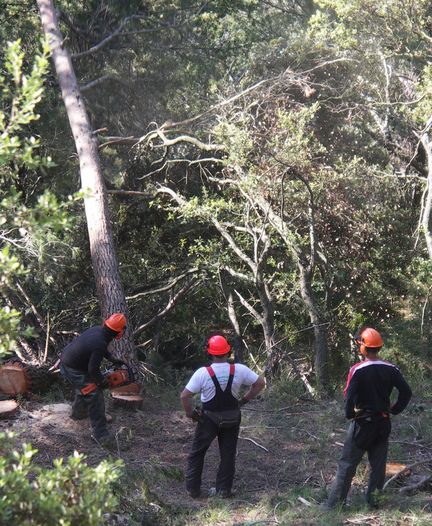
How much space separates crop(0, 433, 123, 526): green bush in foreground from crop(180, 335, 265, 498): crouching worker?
10.9 feet

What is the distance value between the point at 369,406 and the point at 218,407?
61.8 inches

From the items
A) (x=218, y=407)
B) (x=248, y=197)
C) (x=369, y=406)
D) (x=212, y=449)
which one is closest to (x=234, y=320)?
(x=248, y=197)

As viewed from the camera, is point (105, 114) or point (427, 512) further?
point (105, 114)

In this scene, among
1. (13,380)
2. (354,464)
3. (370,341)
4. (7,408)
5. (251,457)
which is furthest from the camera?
(13,380)

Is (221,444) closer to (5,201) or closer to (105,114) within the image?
(5,201)

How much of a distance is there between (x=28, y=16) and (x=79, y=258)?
18.0 feet

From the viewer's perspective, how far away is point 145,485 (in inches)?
276

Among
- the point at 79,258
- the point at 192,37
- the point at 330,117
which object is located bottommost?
the point at 79,258

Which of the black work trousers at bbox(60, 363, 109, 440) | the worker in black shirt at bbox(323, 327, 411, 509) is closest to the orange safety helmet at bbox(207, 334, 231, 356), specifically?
the worker in black shirt at bbox(323, 327, 411, 509)

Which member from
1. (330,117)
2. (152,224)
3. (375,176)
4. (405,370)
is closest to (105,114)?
(152,224)

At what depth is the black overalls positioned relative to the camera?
7301 millimetres

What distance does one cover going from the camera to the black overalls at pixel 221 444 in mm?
7301

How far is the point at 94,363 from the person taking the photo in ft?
27.4

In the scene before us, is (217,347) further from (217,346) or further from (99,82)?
(99,82)
